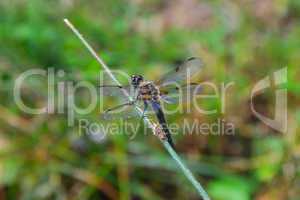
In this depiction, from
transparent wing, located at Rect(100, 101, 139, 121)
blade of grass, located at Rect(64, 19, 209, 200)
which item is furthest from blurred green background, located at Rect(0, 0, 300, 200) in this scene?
blade of grass, located at Rect(64, 19, 209, 200)

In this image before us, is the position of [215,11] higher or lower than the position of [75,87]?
higher

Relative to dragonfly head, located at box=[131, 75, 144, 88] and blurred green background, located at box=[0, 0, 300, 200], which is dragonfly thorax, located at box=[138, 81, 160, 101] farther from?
blurred green background, located at box=[0, 0, 300, 200]

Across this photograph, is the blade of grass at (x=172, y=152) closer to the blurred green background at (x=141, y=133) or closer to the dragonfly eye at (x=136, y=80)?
the dragonfly eye at (x=136, y=80)

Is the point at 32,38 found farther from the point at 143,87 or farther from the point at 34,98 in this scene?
the point at 143,87

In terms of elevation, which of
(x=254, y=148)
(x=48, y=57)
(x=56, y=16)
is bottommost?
(x=254, y=148)

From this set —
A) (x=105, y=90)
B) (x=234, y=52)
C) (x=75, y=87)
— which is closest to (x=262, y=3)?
(x=234, y=52)

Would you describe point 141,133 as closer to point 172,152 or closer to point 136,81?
point 136,81

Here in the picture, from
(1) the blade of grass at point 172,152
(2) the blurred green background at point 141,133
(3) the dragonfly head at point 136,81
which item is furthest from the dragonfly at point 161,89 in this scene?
(2) the blurred green background at point 141,133
